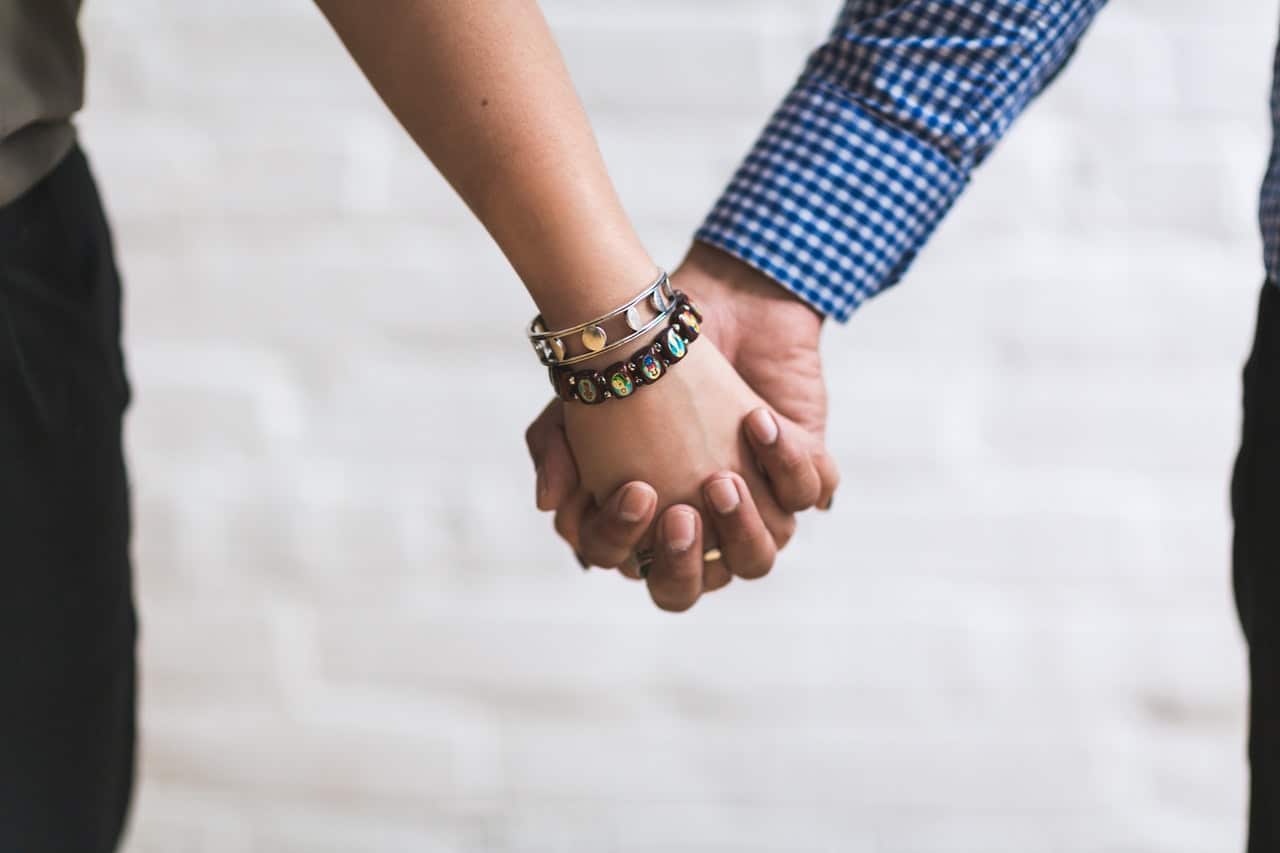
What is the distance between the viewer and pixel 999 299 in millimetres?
1111

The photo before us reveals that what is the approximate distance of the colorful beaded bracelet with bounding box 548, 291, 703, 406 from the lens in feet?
2.18

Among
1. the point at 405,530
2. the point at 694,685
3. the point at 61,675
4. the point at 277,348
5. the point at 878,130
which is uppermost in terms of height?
the point at 878,130

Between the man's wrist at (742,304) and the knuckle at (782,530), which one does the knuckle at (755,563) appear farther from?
the man's wrist at (742,304)

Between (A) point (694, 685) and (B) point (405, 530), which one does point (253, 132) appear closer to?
(B) point (405, 530)

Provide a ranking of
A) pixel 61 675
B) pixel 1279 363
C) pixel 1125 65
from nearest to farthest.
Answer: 1. pixel 1279 363
2. pixel 61 675
3. pixel 1125 65

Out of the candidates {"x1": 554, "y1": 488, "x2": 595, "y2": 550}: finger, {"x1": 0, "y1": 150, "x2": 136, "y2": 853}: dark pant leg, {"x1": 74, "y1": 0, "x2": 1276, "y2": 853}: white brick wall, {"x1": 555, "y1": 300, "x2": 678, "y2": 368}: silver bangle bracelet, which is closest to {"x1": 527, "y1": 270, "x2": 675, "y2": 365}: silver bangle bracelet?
{"x1": 555, "y1": 300, "x2": 678, "y2": 368}: silver bangle bracelet

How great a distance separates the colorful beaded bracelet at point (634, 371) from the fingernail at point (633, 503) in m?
0.06

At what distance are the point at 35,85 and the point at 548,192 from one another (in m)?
0.24

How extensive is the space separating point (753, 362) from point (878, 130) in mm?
174

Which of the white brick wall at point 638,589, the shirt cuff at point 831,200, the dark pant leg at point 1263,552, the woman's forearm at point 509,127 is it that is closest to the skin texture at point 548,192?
the woman's forearm at point 509,127

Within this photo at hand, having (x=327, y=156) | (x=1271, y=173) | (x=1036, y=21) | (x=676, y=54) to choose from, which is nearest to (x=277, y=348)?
(x=327, y=156)

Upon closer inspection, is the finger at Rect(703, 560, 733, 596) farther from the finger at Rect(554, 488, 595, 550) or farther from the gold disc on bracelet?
the gold disc on bracelet

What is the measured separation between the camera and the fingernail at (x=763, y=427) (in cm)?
72

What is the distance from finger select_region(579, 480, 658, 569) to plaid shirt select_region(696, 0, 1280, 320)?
19 centimetres
